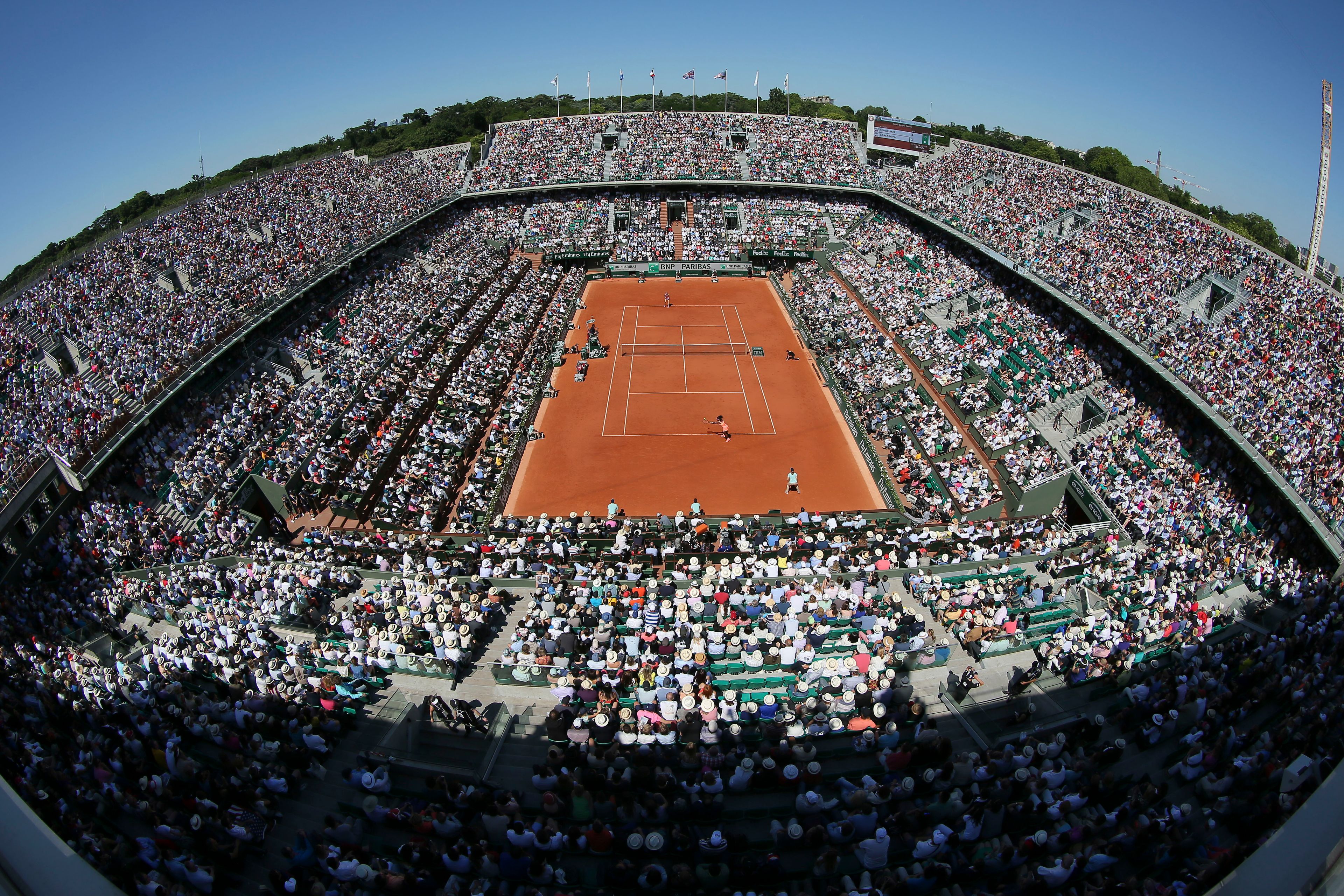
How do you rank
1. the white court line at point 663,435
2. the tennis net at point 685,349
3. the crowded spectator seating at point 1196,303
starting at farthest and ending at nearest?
the tennis net at point 685,349
the white court line at point 663,435
the crowded spectator seating at point 1196,303

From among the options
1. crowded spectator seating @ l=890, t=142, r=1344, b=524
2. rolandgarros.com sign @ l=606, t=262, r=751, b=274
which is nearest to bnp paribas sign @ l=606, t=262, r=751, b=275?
rolandgarros.com sign @ l=606, t=262, r=751, b=274

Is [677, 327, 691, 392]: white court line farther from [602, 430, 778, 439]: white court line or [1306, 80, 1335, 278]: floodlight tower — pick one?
[1306, 80, 1335, 278]: floodlight tower

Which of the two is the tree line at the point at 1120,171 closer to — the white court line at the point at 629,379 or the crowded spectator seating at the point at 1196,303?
the crowded spectator seating at the point at 1196,303

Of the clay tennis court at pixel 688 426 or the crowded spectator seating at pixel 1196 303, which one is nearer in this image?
the crowded spectator seating at pixel 1196 303

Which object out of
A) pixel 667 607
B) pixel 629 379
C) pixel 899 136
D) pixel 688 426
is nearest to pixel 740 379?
pixel 629 379

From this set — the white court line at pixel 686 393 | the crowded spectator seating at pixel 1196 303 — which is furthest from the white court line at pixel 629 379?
the crowded spectator seating at pixel 1196 303

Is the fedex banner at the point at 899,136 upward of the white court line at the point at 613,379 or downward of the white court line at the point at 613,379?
upward

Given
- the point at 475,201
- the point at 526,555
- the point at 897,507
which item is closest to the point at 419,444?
the point at 526,555
